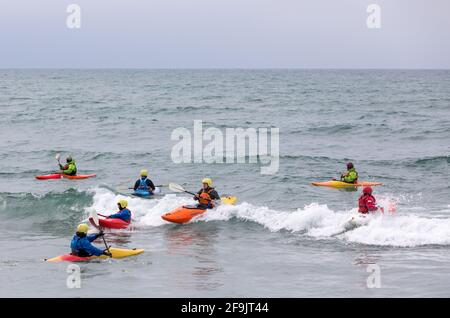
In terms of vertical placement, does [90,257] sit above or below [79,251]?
below

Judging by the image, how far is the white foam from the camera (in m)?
18.9

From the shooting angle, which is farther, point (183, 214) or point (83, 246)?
point (183, 214)

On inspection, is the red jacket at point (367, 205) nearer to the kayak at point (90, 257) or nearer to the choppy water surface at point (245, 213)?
the choppy water surface at point (245, 213)

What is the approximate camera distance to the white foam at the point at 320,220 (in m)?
18.9

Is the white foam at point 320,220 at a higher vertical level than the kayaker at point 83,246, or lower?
lower

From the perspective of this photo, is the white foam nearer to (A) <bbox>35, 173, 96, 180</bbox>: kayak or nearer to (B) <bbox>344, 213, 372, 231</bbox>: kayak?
(B) <bbox>344, 213, 372, 231</bbox>: kayak

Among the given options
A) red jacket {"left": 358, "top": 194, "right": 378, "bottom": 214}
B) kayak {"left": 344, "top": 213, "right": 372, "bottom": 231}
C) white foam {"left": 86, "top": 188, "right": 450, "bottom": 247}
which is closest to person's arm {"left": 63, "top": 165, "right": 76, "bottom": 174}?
white foam {"left": 86, "top": 188, "right": 450, "bottom": 247}

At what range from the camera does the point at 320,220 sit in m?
21.5

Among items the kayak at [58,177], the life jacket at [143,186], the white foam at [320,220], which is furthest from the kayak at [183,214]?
the kayak at [58,177]

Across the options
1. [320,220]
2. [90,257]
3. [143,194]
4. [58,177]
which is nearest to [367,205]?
[320,220]

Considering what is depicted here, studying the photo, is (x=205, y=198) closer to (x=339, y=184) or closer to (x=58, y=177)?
(x=339, y=184)

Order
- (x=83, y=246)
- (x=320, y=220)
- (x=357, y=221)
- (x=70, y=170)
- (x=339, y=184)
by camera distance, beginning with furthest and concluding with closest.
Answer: (x=70, y=170) < (x=339, y=184) < (x=320, y=220) < (x=357, y=221) < (x=83, y=246)

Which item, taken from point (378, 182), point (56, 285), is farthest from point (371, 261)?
point (378, 182)
